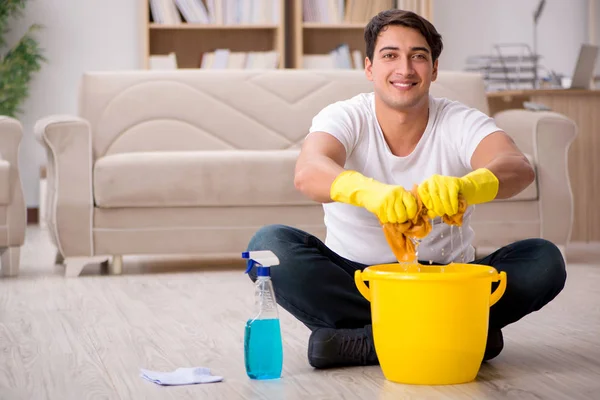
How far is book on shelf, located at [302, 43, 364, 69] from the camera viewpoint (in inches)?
233

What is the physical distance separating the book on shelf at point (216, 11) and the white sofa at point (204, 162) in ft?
5.66

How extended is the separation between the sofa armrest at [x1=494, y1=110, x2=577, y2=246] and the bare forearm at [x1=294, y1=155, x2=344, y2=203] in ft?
7.11

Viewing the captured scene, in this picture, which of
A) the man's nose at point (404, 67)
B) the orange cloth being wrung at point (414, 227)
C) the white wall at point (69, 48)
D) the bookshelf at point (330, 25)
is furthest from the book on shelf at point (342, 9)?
the orange cloth being wrung at point (414, 227)

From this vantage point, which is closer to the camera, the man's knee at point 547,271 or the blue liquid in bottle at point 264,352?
the blue liquid in bottle at point 264,352

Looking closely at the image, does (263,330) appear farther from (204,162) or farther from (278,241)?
(204,162)

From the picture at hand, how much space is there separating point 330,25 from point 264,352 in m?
4.34

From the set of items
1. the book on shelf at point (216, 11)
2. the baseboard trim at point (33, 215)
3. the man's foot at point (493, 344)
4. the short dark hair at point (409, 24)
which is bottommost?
the baseboard trim at point (33, 215)

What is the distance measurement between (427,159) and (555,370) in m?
0.46

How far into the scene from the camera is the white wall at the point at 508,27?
6500 millimetres

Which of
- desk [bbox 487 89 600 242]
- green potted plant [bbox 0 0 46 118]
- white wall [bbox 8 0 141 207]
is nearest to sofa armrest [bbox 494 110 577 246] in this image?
desk [bbox 487 89 600 242]

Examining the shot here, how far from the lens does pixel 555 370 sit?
182 centimetres

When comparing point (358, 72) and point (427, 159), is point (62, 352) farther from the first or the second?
point (358, 72)

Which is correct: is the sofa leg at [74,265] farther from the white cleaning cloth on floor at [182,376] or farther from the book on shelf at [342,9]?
the book on shelf at [342,9]

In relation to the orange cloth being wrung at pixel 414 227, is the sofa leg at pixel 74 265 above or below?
below
